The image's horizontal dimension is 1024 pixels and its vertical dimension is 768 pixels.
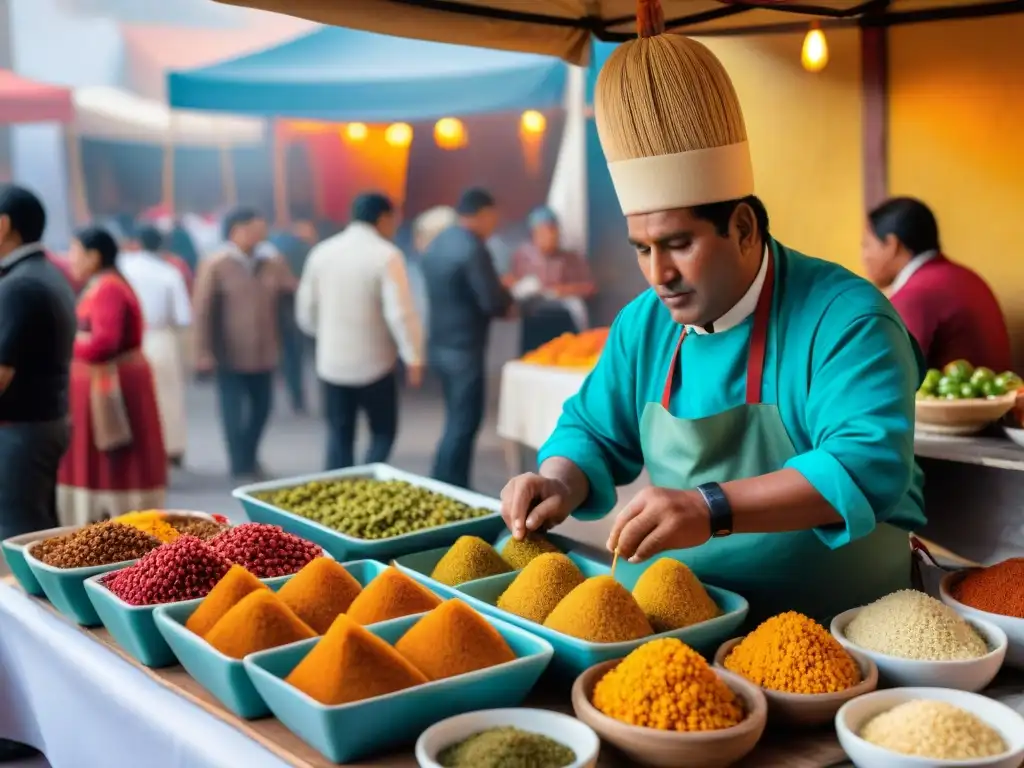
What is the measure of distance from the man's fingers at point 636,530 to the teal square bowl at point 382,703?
16 cm

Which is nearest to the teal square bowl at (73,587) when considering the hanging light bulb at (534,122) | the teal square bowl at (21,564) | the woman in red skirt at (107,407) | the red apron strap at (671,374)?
the teal square bowl at (21,564)

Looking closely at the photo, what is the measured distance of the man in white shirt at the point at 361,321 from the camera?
5.67 m

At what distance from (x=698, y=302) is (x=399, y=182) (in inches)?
361

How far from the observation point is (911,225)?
3.63 metres

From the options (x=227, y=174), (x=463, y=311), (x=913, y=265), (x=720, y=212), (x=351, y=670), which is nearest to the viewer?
(x=351, y=670)

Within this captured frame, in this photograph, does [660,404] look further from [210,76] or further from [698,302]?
[210,76]

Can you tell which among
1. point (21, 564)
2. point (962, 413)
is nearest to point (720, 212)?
point (21, 564)

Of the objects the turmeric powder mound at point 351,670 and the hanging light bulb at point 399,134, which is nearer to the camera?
the turmeric powder mound at point 351,670

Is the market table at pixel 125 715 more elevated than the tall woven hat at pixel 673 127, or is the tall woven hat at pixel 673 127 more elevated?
the tall woven hat at pixel 673 127

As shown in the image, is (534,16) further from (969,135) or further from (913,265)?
(969,135)

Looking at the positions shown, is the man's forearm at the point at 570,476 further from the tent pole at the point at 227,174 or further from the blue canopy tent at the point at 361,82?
the tent pole at the point at 227,174

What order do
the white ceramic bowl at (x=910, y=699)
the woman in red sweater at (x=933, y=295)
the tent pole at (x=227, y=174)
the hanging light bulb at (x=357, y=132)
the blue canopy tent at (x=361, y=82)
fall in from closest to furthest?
1. the white ceramic bowl at (x=910, y=699)
2. the woman in red sweater at (x=933, y=295)
3. the blue canopy tent at (x=361, y=82)
4. the hanging light bulb at (x=357, y=132)
5. the tent pole at (x=227, y=174)

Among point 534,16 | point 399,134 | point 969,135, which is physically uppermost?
point 399,134

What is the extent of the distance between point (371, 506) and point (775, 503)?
94cm
